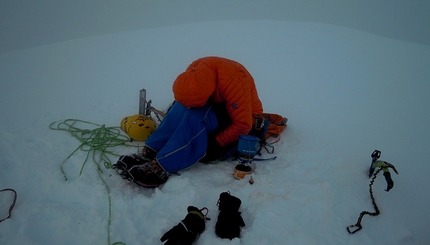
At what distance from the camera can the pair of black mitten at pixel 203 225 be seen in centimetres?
144

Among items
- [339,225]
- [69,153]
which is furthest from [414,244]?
[69,153]

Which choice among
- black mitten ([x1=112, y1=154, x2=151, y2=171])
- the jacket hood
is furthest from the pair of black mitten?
the jacket hood

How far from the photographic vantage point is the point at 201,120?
6.91 feet

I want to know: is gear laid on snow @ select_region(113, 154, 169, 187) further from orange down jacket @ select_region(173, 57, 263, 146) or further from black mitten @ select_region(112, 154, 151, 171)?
orange down jacket @ select_region(173, 57, 263, 146)

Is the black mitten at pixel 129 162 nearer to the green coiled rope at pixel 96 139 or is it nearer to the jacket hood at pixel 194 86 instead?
the green coiled rope at pixel 96 139

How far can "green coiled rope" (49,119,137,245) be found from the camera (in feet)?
7.47

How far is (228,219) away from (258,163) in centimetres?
84

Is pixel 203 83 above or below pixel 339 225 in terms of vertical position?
above

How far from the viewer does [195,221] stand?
1532 mm

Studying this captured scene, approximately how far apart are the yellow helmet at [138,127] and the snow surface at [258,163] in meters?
0.20

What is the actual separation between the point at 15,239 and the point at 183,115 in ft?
4.57

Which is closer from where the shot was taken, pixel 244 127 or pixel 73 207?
pixel 73 207

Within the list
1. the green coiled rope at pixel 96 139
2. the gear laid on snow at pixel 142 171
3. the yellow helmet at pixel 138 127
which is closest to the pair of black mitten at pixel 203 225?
the gear laid on snow at pixel 142 171

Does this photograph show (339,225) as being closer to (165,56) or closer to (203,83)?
(203,83)
